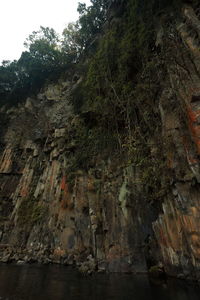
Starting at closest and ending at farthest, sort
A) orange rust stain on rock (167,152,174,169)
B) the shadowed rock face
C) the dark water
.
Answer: the dark water < the shadowed rock face < orange rust stain on rock (167,152,174,169)

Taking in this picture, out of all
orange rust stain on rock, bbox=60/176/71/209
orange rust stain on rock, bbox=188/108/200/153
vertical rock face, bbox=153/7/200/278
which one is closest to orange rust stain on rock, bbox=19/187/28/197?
orange rust stain on rock, bbox=60/176/71/209

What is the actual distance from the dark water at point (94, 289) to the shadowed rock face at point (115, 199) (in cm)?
125

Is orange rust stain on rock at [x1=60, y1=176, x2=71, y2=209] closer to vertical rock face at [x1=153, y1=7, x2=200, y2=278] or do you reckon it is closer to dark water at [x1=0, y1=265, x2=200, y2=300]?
dark water at [x1=0, y1=265, x2=200, y2=300]

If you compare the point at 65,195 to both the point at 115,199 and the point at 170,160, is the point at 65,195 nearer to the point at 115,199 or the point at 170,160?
the point at 115,199

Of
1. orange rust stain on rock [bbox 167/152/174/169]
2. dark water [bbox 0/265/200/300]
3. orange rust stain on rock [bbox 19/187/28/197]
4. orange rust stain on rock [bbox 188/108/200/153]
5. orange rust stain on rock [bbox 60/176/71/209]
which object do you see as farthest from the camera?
orange rust stain on rock [bbox 19/187/28/197]

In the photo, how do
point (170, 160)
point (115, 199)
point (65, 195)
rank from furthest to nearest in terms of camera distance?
1. point (65, 195)
2. point (115, 199)
3. point (170, 160)

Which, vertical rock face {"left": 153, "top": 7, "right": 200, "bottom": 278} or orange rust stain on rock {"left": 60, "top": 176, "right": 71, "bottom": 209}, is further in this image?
orange rust stain on rock {"left": 60, "top": 176, "right": 71, "bottom": 209}

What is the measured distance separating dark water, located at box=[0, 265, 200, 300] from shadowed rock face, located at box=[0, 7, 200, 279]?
1247 mm

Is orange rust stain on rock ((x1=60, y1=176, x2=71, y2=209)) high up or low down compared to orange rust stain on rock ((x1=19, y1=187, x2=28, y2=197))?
down

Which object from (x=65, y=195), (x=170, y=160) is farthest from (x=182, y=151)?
(x=65, y=195)

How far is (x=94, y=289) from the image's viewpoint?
25.0ft

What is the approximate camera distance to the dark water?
6.47m

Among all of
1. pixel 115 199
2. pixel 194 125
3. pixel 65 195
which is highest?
pixel 65 195

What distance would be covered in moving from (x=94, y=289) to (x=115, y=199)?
5638mm
